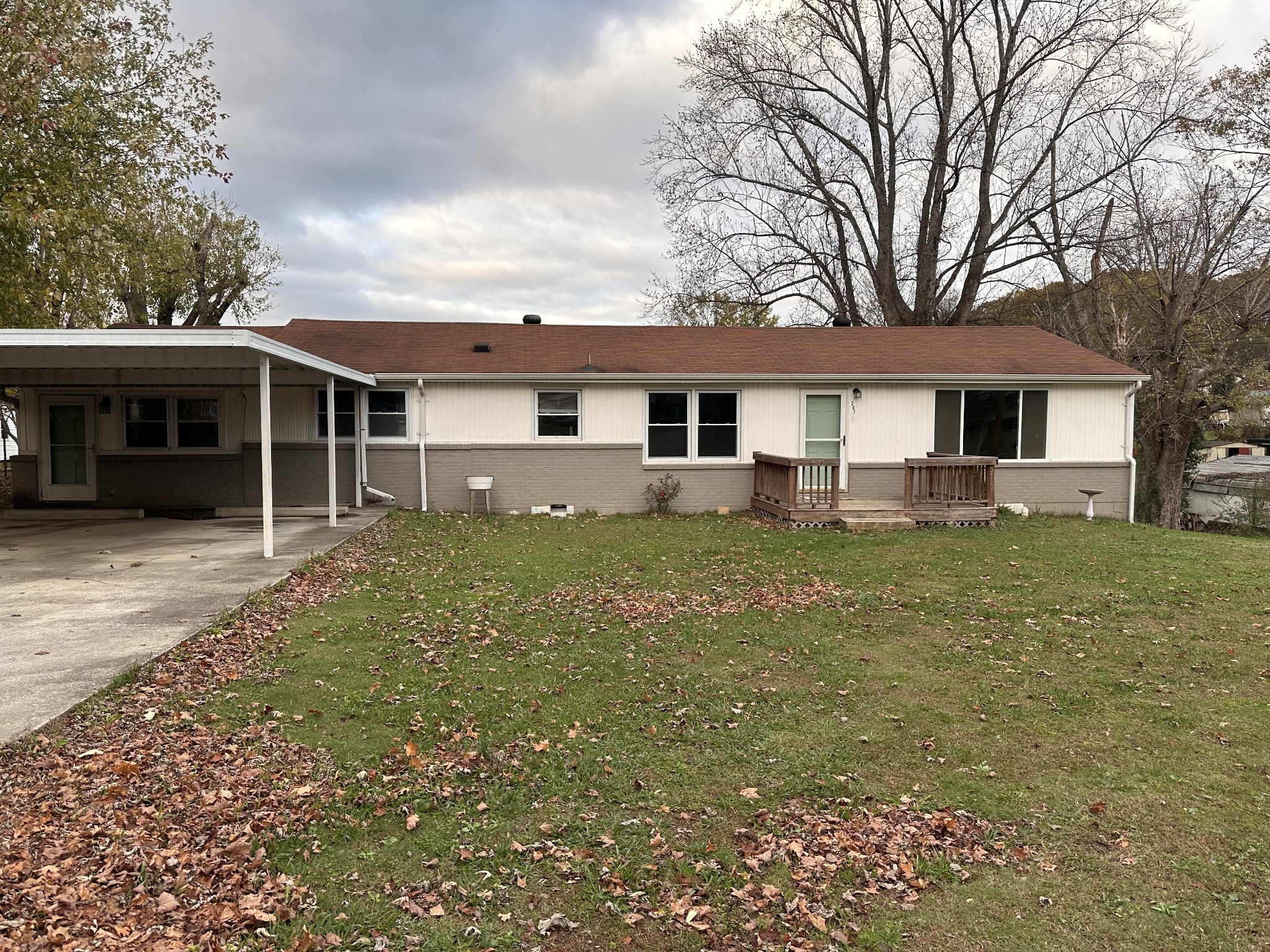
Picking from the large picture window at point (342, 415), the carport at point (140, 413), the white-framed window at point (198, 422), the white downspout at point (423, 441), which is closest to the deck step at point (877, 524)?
the white downspout at point (423, 441)

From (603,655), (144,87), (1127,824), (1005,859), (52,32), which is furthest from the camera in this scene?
(144,87)

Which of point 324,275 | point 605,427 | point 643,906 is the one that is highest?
point 324,275

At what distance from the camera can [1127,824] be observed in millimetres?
3557

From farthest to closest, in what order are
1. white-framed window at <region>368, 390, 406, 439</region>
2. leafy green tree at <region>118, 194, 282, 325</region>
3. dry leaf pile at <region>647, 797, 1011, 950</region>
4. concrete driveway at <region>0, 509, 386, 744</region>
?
leafy green tree at <region>118, 194, 282, 325</region>
white-framed window at <region>368, 390, 406, 439</region>
concrete driveway at <region>0, 509, 386, 744</region>
dry leaf pile at <region>647, 797, 1011, 950</region>

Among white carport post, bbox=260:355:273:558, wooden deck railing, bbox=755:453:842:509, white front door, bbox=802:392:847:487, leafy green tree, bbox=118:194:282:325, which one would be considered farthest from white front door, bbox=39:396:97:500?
white front door, bbox=802:392:847:487

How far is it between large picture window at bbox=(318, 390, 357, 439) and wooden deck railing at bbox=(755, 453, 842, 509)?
778 centimetres

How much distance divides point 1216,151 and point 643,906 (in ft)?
81.0

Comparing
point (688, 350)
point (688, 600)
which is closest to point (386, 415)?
point (688, 350)

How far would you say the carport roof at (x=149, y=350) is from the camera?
8008 millimetres

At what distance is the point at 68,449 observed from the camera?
14156 mm

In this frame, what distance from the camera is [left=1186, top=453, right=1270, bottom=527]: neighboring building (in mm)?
22891

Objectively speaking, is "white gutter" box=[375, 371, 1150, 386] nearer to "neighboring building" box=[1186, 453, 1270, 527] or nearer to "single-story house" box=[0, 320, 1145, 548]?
"single-story house" box=[0, 320, 1145, 548]

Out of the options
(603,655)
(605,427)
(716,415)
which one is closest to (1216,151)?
(716,415)

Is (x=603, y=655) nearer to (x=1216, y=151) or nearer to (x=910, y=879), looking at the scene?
(x=910, y=879)
